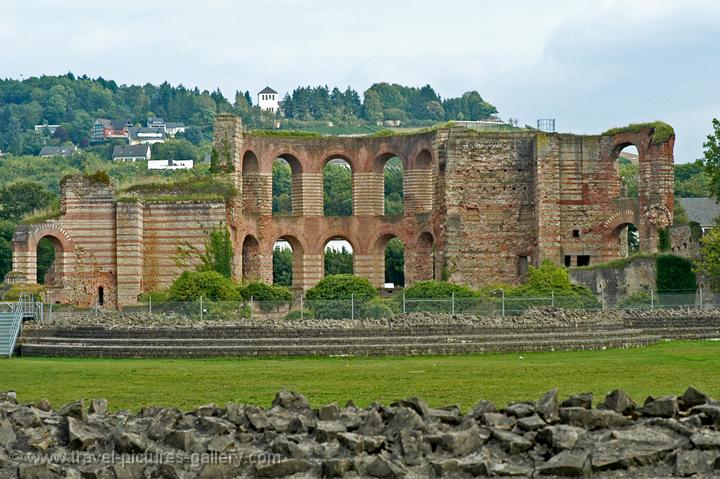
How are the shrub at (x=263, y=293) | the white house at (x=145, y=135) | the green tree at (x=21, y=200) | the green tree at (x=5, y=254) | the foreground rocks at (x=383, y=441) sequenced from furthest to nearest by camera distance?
the white house at (x=145, y=135)
the green tree at (x=21, y=200)
the green tree at (x=5, y=254)
the shrub at (x=263, y=293)
the foreground rocks at (x=383, y=441)

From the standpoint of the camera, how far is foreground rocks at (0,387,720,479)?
37.2 feet

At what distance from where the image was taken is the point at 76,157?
145 meters

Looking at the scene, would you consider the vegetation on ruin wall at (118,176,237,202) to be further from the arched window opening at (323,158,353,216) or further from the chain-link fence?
the arched window opening at (323,158,353,216)

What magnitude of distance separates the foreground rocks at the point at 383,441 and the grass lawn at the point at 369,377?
12.0 ft

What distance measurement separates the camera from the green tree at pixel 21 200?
262ft

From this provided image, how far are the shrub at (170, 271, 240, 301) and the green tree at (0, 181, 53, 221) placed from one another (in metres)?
39.3

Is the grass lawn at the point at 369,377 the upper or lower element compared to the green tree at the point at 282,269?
lower

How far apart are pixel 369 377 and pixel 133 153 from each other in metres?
146

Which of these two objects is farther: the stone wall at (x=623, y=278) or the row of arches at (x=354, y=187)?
the row of arches at (x=354, y=187)

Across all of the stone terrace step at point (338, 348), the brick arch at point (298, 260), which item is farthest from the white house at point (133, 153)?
the stone terrace step at point (338, 348)

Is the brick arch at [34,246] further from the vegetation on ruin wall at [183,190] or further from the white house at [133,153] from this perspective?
the white house at [133,153]

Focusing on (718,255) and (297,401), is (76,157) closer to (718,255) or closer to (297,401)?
(718,255)

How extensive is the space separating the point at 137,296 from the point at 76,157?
100736mm

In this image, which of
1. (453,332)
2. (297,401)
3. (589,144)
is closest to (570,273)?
(589,144)
